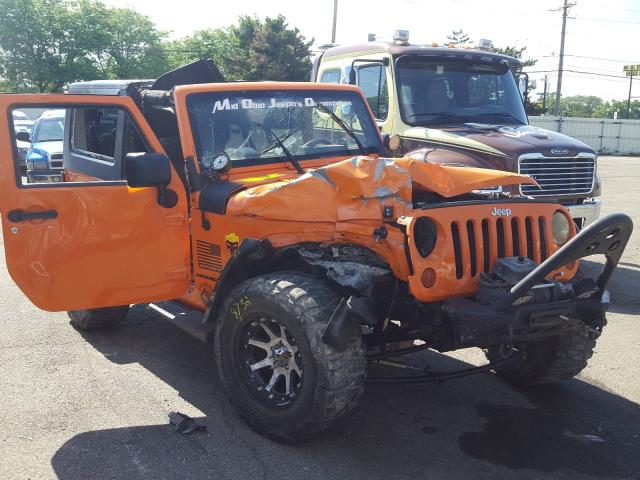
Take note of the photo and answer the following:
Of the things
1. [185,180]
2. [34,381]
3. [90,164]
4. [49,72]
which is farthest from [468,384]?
[49,72]

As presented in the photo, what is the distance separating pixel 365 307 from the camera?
11.1ft

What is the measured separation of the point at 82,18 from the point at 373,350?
47.4 metres

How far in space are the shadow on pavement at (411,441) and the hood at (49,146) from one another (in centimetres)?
857

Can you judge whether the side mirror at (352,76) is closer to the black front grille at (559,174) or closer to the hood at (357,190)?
the black front grille at (559,174)

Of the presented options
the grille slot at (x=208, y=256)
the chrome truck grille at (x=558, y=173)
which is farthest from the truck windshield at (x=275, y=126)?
the chrome truck grille at (x=558, y=173)

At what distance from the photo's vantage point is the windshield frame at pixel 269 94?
4.59m

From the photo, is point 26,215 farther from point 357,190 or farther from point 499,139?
point 499,139

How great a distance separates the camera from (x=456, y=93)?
8320 millimetres

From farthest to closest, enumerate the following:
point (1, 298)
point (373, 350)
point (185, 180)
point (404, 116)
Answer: point (404, 116) → point (1, 298) → point (185, 180) → point (373, 350)

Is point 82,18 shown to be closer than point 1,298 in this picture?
No

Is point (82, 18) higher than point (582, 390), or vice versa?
point (82, 18)

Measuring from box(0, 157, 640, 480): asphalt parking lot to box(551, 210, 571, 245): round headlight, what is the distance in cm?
118

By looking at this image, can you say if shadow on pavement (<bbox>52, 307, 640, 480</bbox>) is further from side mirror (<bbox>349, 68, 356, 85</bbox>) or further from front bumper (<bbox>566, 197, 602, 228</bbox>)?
side mirror (<bbox>349, 68, 356, 85</bbox>)

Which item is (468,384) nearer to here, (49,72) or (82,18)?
(49,72)
